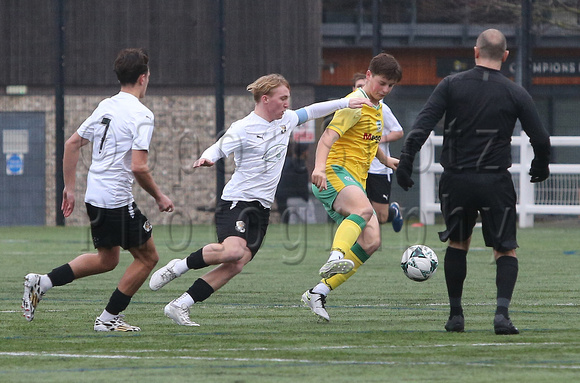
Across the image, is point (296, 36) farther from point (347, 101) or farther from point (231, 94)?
point (347, 101)

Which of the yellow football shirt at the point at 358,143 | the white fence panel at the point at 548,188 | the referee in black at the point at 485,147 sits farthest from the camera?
the white fence panel at the point at 548,188

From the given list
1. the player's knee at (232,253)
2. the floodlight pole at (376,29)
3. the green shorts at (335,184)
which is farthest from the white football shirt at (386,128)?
the floodlight pole at (376,29)

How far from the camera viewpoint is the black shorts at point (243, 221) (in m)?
7.34

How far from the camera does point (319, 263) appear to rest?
1302cm

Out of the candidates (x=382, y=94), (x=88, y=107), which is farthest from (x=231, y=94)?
(x=382, y=94)

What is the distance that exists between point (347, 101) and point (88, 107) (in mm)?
14273

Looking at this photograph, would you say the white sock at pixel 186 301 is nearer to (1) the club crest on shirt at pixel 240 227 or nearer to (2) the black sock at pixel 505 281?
(1) the club crest on shirt at pixel 240 227

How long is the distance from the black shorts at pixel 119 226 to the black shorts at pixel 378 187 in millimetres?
5882

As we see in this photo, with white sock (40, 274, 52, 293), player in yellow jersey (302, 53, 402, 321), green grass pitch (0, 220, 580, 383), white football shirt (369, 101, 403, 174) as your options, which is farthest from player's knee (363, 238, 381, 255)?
white football shirt (369, 101, 403, 174)

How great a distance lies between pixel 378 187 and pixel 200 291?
571cm

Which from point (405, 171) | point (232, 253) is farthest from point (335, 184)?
point (405, 171)

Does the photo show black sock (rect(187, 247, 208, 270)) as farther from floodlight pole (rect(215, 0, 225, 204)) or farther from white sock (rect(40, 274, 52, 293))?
floodlight pole (rect(215, 0, 225, 204))

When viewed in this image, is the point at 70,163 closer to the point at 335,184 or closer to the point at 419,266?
the point at 335,184

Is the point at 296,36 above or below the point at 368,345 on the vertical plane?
above
